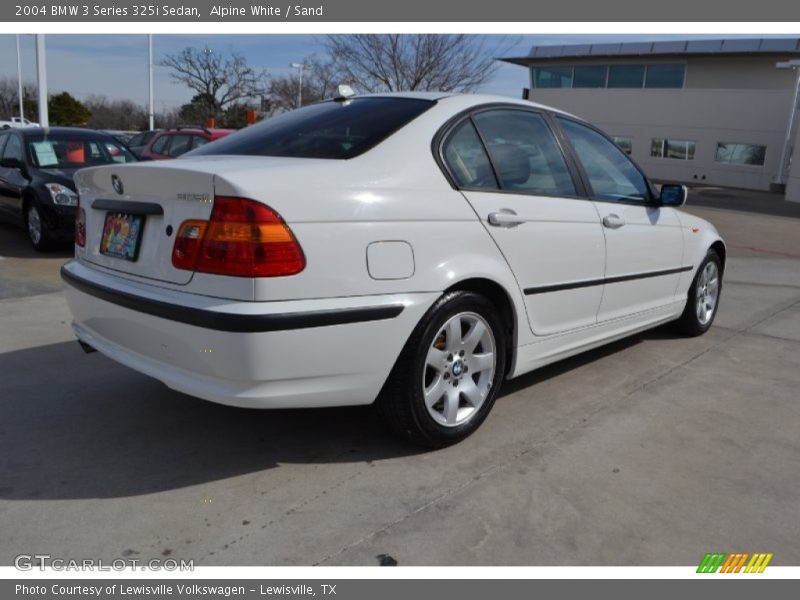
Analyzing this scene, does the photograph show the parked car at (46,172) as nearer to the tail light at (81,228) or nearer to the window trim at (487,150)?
the tail light at (81,228)

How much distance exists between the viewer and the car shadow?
9.70ft

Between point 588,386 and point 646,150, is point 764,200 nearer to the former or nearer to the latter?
point 646,150

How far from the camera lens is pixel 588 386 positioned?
166 inches

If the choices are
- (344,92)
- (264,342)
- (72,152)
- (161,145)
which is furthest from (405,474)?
(161,145)

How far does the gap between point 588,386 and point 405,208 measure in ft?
6.27

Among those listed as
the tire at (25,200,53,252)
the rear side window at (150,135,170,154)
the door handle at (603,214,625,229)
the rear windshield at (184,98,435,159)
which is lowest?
the tire at (25,200,53,252)

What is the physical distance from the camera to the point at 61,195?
26.4 ft

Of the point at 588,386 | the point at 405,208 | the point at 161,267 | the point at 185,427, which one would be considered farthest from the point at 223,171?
the point at 588,386

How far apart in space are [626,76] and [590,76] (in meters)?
2.05

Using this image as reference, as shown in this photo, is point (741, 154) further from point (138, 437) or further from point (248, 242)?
point (248, 242)

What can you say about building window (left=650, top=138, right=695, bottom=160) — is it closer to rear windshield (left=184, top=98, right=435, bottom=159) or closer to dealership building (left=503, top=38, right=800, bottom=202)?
Result: dealership building (left=503, top=38, right=800, bottom=202)

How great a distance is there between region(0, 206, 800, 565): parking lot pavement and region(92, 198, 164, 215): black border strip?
1.08m

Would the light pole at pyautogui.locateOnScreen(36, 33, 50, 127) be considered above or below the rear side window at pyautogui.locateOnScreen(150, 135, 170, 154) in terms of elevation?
above

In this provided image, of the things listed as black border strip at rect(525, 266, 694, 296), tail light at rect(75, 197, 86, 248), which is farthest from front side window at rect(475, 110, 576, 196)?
tail light at rect(75, 197, 86, 248)
